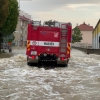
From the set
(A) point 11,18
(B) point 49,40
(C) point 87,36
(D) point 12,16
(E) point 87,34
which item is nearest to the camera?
(B) point 49,40

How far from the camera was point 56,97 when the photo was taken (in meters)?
8.44

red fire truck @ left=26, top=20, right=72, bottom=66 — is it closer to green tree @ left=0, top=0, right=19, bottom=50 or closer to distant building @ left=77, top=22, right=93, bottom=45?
green tree @ left=0, top=0, right=19, bottom=50

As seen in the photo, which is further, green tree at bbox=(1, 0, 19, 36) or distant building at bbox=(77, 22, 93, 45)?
distant building at bbox=(77, 22, 93, 45)

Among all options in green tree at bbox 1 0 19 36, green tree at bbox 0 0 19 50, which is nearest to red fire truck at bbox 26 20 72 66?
green tree at bbox 0 0 19 50


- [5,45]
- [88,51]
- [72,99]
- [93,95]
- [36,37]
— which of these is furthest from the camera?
[5,45]

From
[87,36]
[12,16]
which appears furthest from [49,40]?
[87,36]

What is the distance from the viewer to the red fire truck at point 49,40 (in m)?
17.6

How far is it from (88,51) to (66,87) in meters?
32.8

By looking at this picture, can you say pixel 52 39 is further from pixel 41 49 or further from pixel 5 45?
pixel 5 45

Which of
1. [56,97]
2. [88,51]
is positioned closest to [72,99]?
[56,97]

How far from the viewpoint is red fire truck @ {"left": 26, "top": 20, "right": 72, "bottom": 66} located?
1759 cm

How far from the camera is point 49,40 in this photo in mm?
17672

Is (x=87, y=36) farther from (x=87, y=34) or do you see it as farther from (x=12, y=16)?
(x=12, y=16)


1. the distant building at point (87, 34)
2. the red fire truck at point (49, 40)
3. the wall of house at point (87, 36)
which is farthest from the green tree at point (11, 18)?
the wall of house at point (87, 36)
